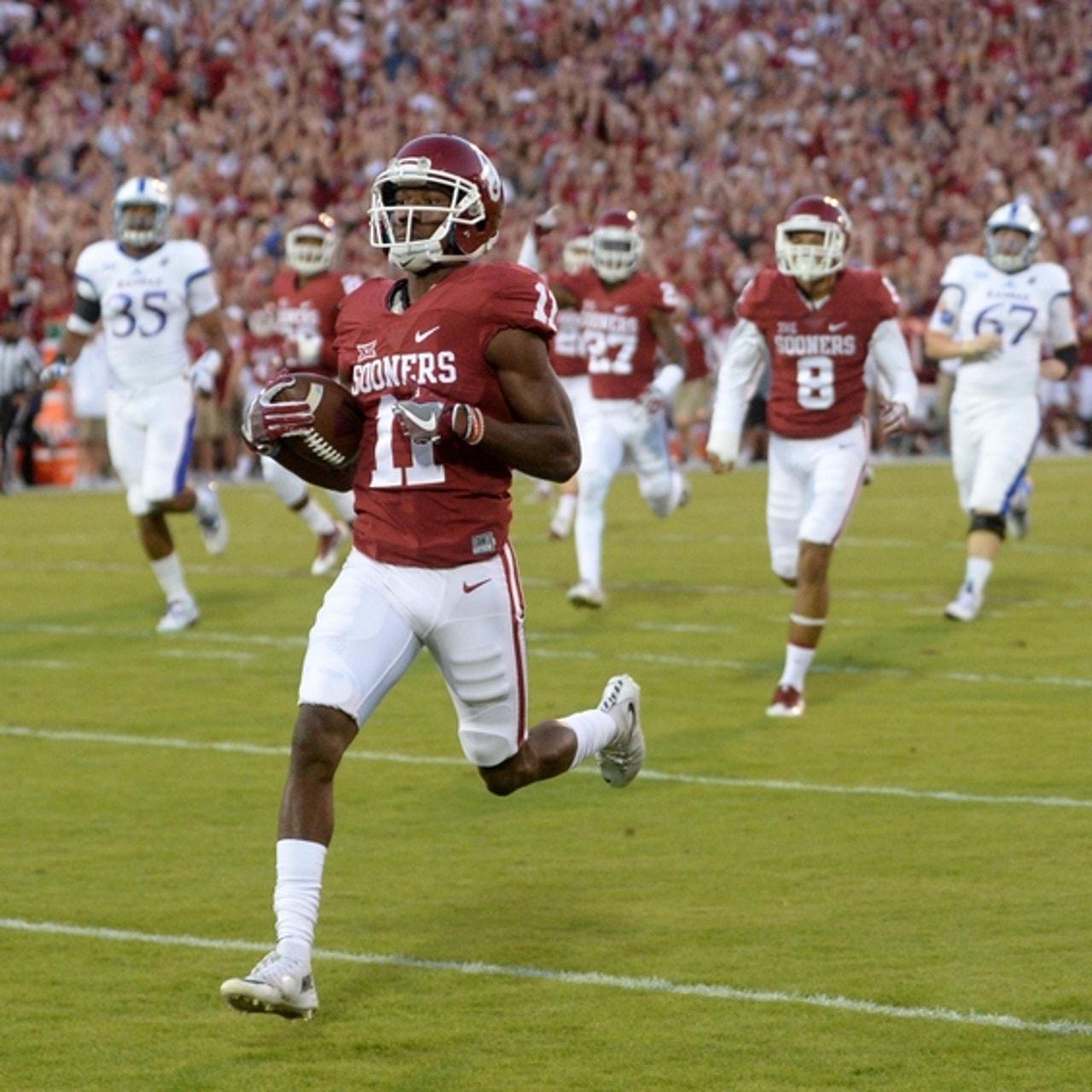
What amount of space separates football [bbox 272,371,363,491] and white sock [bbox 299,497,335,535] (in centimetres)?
747

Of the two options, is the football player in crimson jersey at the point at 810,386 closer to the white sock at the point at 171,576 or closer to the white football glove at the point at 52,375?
the white sock at the point at 171,576

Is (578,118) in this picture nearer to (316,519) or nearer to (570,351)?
(570,351)

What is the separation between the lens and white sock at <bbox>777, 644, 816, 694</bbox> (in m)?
8.12

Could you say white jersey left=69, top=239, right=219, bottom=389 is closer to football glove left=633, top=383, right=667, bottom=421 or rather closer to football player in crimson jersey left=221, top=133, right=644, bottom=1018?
football glove left=633, top=383, right=667, bottom=421

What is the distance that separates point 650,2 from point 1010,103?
16.0 feet

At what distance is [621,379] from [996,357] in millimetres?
1892

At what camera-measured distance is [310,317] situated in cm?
1231

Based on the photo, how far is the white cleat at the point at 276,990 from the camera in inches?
160

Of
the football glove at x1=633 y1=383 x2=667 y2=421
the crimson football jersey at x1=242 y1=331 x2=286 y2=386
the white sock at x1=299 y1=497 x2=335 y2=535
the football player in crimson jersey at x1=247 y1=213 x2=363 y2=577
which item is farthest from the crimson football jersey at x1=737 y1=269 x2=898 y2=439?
the crimson football jersey at x1=242 y1=331 x2=286 y2=386

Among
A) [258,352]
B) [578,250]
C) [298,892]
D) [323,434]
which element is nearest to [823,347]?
[323,434]

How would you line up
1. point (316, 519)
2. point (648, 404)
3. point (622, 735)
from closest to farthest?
point (622, 735) < point (648, 404) < point (316, 519)

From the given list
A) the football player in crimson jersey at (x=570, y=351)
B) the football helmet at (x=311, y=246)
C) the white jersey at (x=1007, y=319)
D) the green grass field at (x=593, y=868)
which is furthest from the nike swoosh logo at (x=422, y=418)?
the football helmet at (x=311, y=246)

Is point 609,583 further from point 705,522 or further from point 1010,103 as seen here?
point 1010,103

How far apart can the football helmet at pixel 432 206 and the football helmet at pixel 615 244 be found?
6707mm
